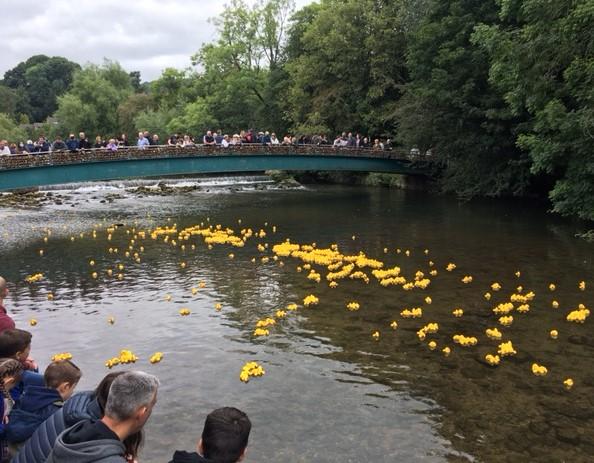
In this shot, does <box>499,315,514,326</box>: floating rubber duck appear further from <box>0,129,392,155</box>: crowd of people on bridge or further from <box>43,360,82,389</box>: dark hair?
<box>0,129,392,155</box>: crowd of people on bridge

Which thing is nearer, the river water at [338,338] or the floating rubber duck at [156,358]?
the river water at [338,338]

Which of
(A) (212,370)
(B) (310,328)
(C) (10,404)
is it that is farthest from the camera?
(B) (310,328)

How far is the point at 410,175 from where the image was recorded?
49.2m

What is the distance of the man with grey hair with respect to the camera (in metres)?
3.64

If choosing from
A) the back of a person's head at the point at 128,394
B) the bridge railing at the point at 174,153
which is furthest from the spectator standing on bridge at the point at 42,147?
the back of a person's head at the point at 128,394

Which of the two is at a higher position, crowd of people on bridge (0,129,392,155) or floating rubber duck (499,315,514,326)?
crowd of people on bridge (0,129,392,155)

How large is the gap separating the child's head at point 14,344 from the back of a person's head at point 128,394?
2330mm

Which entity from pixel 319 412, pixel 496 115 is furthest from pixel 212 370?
pixel 496 115

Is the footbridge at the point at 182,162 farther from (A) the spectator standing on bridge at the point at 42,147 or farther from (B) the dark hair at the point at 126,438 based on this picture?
(B) the dark hair at the point at 126,438

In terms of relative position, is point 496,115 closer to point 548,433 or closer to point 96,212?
point 96,212

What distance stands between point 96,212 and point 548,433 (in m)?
30.3

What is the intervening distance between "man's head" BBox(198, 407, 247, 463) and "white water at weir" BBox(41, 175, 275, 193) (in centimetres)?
4564

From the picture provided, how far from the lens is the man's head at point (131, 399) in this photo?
391 centimetres

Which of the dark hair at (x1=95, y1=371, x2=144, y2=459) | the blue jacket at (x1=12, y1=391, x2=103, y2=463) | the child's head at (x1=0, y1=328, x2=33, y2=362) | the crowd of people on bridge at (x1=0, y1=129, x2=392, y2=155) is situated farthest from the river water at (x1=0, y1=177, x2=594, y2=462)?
the crowd of people on bridge at (x1=0, y1=129, x2=392, y2=155)
